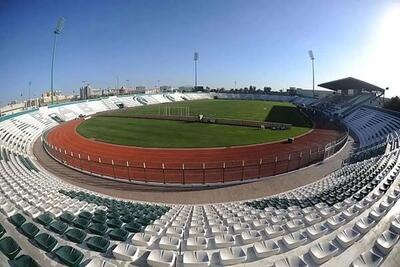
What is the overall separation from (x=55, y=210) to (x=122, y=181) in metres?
9.31

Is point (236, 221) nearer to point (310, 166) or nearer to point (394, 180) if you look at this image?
point (394, 180)

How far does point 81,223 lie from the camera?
32.6 feet

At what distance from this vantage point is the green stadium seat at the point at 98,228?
9.03m

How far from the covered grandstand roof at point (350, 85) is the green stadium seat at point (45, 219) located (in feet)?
209

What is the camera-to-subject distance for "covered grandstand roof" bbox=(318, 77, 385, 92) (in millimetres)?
59322

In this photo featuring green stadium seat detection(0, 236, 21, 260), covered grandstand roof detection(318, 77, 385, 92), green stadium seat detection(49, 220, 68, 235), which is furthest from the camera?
covered grandstand roof detection(318, 77, 385, 92)

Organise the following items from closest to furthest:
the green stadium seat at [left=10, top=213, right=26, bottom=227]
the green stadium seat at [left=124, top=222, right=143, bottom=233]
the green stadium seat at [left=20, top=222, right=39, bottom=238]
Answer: the green stadium seat at [left=20, top=222, right=39, bottom=238] < the green stadium seat at [left=10, top=213, right=26, bottom=227] < the green stadium seat at [left=124, top=222, right=143, bottom=233]

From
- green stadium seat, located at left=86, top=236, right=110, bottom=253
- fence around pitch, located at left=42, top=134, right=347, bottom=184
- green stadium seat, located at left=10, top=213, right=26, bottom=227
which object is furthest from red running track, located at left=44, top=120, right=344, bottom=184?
green stadium seat, located at left=86, top=236, right=110, bottom=253

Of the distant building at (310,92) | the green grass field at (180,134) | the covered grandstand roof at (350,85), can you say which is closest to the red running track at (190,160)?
the green grass field at (180,134)

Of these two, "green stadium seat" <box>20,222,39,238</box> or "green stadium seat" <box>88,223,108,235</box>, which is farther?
"green stadium seat" <box>88,223,108,235</box>

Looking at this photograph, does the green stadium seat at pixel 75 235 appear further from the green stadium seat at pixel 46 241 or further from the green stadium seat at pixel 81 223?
the green stadium seat at pixel 81 223

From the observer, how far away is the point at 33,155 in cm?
2809

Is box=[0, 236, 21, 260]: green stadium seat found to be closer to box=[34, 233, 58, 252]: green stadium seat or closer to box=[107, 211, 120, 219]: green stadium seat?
box=[34, 233, 58, 252]: green stadium seat

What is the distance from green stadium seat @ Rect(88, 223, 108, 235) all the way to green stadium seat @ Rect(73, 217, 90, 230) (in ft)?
0.95
